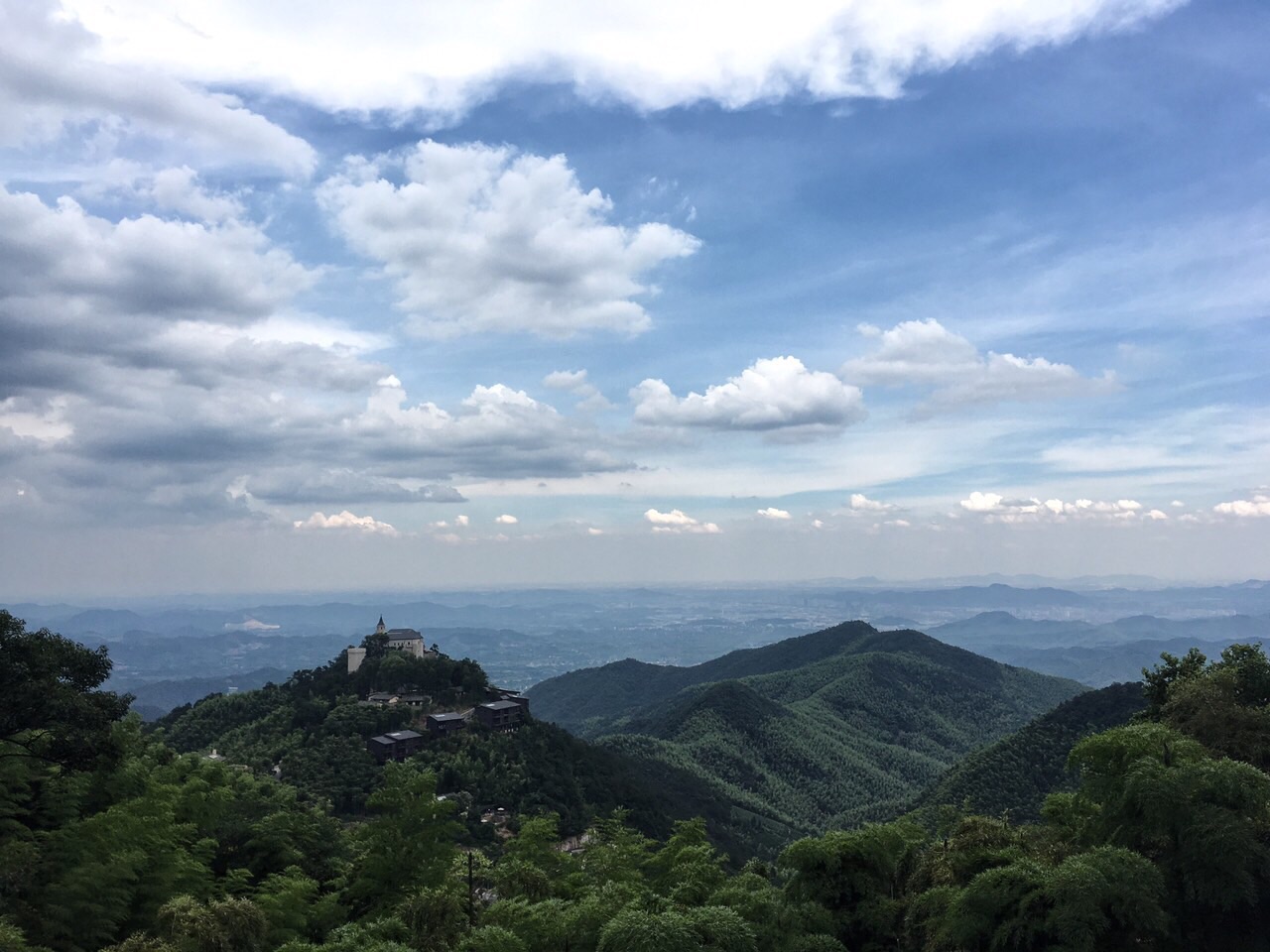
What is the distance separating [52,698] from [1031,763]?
3837 inches

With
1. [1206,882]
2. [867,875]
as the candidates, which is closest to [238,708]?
[867,875]

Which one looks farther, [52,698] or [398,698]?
[398,698]

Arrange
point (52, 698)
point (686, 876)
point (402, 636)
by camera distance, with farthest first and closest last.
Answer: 1. point (402, 636)
2. point (686, 876)
3. point (52, 698)

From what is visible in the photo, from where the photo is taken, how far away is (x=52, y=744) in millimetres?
22266

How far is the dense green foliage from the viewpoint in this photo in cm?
1529

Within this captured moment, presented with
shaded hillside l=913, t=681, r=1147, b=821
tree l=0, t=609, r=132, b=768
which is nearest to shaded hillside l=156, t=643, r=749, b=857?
tree l=0, t=609, r=132, b=768

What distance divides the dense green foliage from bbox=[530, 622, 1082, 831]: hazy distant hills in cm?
7650

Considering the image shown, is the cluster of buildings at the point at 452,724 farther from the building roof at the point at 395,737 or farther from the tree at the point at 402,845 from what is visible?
the tree at the point at 402,845

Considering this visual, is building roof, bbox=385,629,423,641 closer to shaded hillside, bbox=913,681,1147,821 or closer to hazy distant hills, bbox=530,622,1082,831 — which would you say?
hazy distant hills, bbox=530,622,1082,831

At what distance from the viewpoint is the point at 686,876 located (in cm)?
2202

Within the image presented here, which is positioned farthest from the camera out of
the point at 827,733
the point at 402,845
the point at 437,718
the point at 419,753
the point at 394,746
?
the point at 827,733

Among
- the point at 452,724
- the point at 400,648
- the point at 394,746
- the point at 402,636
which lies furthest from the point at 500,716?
the point at 402,636

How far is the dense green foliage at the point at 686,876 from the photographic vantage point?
15.3 m

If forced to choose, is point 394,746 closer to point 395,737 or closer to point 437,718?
point 395,737
